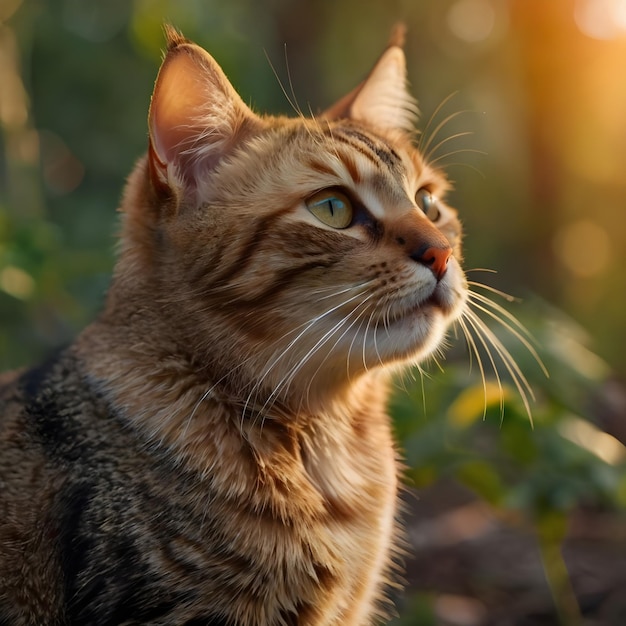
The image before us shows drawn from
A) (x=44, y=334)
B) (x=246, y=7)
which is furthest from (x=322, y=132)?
(x=246, y=7)

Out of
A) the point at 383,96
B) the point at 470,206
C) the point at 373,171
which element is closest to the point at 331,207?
the point at 373,171

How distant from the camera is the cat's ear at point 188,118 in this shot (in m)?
1.76

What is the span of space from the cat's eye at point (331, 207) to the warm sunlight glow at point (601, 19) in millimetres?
2067

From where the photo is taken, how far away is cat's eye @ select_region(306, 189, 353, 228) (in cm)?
185

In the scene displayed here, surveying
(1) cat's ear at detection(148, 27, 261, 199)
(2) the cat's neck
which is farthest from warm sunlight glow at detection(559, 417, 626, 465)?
(1) cat's ear at detection(148, 27, 261, 199)

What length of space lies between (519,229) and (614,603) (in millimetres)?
3508

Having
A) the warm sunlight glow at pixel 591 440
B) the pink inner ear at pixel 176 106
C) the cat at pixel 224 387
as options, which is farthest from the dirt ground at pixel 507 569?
the pink inner ear at pixel 176 106

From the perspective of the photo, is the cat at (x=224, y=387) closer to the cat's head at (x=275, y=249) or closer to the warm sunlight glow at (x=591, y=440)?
the cat's head at (x=275, y=249)

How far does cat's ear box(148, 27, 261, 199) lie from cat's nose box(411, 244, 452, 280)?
565 mm

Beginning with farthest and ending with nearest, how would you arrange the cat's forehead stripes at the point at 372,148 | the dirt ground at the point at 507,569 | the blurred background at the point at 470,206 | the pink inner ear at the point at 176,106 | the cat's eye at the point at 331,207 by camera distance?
the dirt ground at the point at 507,569, the blurred background at the point at 470,206, the cat's forehead stripes at the point at 372,148, the cat's eye at the point at 331,207, the pink inner ear at the point at 176,106

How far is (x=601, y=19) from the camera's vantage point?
12.8 ft

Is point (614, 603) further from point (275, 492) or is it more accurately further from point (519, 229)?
point (519, 229)

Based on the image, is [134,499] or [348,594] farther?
[348,594]

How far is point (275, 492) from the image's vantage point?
5.87 feet
